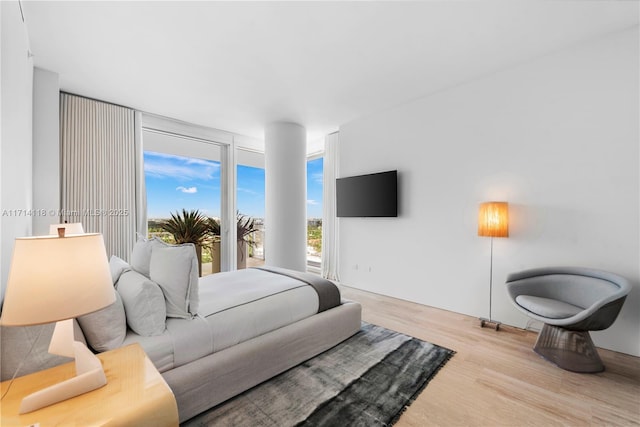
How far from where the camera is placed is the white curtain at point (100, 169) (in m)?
3.45

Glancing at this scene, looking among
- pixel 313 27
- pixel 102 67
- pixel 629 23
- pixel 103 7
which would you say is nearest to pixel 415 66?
pixel 313 27

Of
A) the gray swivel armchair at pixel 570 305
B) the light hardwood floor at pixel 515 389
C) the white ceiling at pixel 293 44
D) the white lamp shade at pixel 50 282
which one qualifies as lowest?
the light hardwood floor at pixel 515 389

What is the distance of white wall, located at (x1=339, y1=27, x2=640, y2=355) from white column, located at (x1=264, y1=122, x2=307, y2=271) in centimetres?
123

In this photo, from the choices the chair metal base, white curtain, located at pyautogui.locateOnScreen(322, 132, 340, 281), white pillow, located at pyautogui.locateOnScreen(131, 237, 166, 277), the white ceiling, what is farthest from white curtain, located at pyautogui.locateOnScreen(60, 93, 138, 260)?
the chair metal base

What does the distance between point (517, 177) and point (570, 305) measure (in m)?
1.34

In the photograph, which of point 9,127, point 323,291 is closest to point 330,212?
point 323,291

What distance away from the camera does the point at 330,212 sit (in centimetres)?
526

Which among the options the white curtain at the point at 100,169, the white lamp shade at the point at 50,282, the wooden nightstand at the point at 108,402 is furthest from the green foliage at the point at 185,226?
the white lamp shade at the point at 50,282

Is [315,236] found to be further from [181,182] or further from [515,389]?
[515,389]

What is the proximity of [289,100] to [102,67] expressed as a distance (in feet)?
6.82

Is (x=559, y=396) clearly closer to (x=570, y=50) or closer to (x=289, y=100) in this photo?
(x=570, y=50)

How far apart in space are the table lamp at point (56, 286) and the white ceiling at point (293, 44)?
204cm

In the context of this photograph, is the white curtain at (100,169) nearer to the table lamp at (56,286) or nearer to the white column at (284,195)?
the white column at (284,195)

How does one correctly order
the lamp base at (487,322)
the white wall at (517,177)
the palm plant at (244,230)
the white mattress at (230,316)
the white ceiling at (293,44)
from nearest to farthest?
the white mattress at (230,316), the white ceiling at (293,44), the white wall at (517,177), the lamp base at (487,322), the palm plant at (244,230)
